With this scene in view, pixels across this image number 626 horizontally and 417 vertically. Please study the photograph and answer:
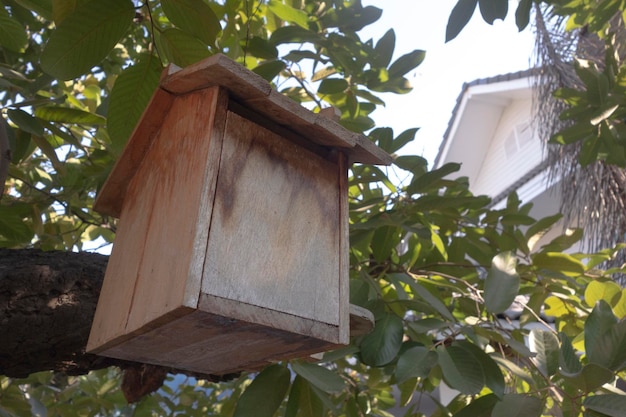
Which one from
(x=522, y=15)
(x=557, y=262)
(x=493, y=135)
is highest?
(x=493, y=135)

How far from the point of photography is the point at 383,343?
72.8 inches

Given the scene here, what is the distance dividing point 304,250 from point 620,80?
7.02ft

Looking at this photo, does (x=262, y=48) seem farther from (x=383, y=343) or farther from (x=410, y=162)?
(x=383, y=343)

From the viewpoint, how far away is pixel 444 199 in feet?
7.77

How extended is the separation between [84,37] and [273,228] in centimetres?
62

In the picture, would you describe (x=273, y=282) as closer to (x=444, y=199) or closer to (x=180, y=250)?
(x=180, y=250)

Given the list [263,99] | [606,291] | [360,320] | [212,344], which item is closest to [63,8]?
[263,99]

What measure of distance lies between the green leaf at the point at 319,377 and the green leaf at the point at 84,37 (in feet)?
2.82

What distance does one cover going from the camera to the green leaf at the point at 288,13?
2.48m

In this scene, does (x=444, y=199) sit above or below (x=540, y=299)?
above

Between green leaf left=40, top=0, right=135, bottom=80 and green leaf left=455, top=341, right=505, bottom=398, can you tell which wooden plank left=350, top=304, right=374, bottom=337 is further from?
green leaf left=40, top=0, right=135, bottom=80

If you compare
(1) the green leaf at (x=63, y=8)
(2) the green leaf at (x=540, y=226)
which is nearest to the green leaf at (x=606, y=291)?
(2) the green leaf at (x=540, y=226)

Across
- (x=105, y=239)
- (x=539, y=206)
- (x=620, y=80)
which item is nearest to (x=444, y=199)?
(x=620, y=80)

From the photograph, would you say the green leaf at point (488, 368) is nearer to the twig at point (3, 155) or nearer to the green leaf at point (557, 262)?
the green leaf at point (557, 262)
